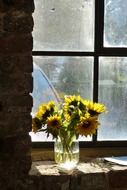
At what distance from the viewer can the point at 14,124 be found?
7.23ft

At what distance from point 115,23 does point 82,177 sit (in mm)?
884

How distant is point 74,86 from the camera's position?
260 cm

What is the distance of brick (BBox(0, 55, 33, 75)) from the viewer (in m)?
2.17

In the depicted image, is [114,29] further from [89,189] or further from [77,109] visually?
[89,189]

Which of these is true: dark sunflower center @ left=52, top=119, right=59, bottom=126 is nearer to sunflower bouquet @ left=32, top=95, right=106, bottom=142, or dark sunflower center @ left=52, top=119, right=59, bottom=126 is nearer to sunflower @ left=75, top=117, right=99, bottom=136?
sunflower bouquet @ left=32, top=95, right=106, bottom=142

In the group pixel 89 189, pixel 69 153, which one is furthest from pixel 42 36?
pixel 89 189

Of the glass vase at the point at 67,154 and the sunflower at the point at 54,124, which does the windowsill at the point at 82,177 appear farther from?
the sunflower at the point at 54,124

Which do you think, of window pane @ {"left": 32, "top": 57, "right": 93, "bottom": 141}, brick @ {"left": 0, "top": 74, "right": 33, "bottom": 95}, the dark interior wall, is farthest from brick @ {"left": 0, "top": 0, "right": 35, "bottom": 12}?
window pane @ {"left": 32, "top": 57, "right": 93, "bottom": 141}

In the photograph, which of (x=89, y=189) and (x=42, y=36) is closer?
(x=89, y=189)

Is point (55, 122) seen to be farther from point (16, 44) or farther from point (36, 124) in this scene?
point (16, 44)

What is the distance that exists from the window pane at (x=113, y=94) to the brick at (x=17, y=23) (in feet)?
1.92

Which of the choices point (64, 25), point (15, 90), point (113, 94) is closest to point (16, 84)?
point (15, 90)

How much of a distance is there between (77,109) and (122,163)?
42 cm

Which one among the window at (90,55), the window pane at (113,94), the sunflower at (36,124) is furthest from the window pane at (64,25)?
the sunflower at (36,124)
